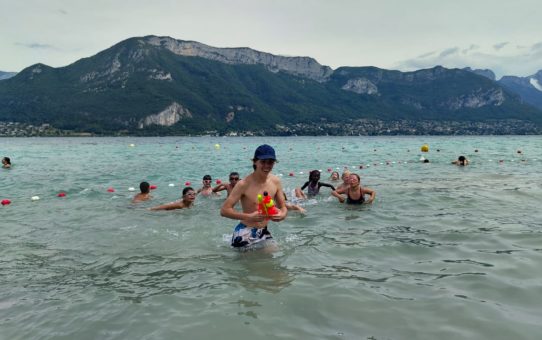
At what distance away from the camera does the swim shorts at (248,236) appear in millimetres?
7500

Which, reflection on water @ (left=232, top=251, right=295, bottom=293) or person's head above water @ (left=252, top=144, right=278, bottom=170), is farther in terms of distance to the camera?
person's head above water @ (left=252, top=144, right=278, bottom=170)

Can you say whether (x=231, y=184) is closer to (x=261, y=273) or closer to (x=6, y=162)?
(x=261, y=273)

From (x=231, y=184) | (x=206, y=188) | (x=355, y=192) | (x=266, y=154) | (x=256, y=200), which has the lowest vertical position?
(x=206, y=188)

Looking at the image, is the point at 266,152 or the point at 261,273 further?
the point at 261,273

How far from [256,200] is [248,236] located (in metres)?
0.94

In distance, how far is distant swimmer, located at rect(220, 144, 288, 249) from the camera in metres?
6.45

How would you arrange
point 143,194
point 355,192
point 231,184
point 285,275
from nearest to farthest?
point 285,275
point 355,192
point 231,184
point 143,194

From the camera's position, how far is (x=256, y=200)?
273 inches

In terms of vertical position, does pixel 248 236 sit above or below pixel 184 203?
above

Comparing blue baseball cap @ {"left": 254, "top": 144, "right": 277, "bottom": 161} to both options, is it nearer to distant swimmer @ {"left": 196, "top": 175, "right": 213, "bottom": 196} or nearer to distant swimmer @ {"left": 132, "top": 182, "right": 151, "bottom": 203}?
distant swimmer @ {"left": 132, "top": 182, "right": 151, "bottom": 203}

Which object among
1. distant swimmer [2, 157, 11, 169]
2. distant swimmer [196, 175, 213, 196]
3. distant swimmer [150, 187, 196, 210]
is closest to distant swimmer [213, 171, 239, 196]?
distant swimmer [196, 175, 213, 196]

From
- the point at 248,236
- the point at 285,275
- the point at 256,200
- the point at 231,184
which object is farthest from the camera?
the point at 231,184

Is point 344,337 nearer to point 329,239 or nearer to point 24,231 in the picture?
point 329,239

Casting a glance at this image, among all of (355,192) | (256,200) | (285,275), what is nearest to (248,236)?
(256,200)
